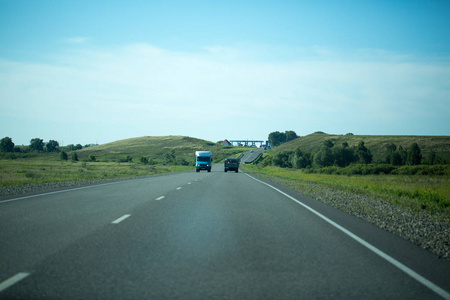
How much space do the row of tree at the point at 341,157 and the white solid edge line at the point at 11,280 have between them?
377 feet

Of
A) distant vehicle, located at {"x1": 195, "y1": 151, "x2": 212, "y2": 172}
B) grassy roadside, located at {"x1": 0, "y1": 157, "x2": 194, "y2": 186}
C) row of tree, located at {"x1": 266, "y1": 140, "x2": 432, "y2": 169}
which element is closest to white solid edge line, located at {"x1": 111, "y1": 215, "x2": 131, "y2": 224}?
grassy roadside, located at {"x1": 0, "y1": 157, "x2": 194, "y2": 186}

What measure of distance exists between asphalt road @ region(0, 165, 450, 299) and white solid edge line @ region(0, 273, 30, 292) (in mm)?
12

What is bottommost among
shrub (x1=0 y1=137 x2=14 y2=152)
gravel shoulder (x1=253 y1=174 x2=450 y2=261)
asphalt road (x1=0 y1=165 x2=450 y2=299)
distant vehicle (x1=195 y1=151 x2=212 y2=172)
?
gravel shoulder (x1=253 y1=174 x2=450 y2=261)

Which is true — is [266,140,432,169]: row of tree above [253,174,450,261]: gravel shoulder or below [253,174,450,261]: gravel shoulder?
above

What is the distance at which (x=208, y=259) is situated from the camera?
6039mm

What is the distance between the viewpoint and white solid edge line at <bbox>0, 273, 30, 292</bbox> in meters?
4.54

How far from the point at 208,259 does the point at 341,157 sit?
124 m

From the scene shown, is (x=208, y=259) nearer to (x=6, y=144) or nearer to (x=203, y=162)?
(x=203, y=162)

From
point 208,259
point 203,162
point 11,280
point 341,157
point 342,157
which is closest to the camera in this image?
point 11,280

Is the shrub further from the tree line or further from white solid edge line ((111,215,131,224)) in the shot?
white solid edge line ((111,215,131,224))

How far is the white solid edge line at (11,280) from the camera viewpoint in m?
4.54

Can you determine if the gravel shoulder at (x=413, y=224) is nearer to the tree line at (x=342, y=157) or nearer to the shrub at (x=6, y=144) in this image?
the tree line at (x=342, y=157)

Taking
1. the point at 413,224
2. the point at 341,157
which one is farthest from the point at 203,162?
the point at 341,157

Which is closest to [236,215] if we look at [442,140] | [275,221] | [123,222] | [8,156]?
[275,221]
